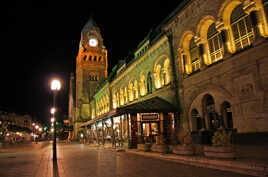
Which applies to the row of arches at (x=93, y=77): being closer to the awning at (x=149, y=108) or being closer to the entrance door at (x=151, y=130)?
the entrance door at (x=151, y=130)

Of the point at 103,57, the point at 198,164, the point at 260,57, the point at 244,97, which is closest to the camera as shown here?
the point at 198,164

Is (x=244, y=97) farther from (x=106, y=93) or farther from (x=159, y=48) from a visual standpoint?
(x=106, y=93)

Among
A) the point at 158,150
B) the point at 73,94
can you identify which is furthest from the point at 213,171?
the point at 73,94

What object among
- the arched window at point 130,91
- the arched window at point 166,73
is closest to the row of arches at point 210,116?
the arched window at point 166,73

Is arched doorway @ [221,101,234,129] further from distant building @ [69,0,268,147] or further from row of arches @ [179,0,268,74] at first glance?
row of arches @ [179,0,268,74]

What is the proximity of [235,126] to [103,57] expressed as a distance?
4873 cm

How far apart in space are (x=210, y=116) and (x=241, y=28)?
20.6ft

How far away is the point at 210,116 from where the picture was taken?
50.5ft

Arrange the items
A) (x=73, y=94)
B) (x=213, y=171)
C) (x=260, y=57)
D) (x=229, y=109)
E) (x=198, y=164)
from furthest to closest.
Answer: (x=73, y=94), (x=229, y=109), (x=260, y=57), (x=198, y=164), (x=213, y=171)

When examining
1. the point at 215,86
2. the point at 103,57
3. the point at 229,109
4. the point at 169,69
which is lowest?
the point at 229,109

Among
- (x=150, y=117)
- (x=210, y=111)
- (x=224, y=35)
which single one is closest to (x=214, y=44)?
(x=224, y=35)

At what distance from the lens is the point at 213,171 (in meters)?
7.34

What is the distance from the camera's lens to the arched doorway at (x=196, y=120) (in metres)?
16.5

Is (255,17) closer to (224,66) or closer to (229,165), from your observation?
(224,66)
